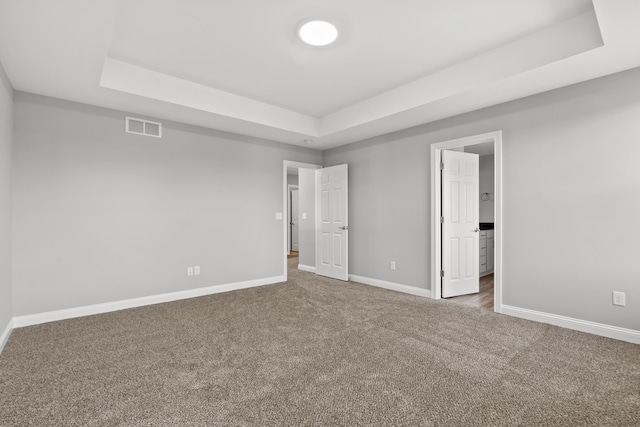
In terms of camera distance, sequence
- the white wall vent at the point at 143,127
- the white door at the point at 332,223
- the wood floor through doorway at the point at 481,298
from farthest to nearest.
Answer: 1. the white door at the point at 332,223
2. the wood floor through doorway at the point at 481,298
3. the white wall vent at the point at 143,127

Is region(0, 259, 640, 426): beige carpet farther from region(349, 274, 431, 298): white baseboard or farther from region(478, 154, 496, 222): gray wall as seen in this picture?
region(478, 154, 496, 222): gray wall

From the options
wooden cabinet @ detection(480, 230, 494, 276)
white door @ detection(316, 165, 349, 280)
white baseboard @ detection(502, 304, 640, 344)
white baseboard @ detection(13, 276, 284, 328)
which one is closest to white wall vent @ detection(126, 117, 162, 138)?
white baseboard @ detection(13, 276, 284, 328)

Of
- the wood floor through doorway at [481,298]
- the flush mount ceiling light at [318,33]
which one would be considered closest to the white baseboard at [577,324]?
the wood floor through doorway at [481,298]

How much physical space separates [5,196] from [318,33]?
3.30m

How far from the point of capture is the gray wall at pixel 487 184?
652cm

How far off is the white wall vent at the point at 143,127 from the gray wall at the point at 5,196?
107 centimetres

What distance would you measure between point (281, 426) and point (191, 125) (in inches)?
158

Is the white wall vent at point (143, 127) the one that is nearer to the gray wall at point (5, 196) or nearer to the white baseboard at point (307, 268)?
the gray wall at point (5, 196)

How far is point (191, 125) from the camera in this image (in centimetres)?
442

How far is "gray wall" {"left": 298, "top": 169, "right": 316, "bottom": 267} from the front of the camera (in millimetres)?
6426

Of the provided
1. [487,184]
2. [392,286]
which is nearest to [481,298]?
[392,286]

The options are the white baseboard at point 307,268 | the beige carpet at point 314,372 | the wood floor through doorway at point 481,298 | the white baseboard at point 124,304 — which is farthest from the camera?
the white baseboard at point 307,268

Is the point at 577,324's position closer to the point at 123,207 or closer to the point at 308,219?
the point at 308,219

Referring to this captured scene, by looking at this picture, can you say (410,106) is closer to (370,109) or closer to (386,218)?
(370,109)
